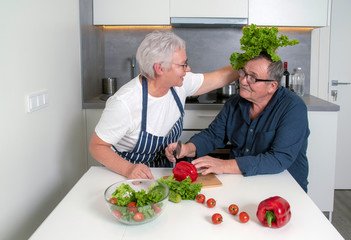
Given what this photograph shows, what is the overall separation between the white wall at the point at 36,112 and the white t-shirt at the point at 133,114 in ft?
1.34

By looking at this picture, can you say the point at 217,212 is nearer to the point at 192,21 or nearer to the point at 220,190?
the point at 220,190

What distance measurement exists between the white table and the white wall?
43 centimetres

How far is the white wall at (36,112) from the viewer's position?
183 centimetres

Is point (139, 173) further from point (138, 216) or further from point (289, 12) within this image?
point (289, 12)

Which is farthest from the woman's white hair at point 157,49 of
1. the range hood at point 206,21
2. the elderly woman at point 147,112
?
the range hood at point 206,21

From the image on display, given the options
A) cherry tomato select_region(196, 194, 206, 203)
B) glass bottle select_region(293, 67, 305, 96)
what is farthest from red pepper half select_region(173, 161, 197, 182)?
glass bottle select_region(293, 67, 305, 96)

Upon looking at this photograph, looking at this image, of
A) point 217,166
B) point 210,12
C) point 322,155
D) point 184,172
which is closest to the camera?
point 184,172

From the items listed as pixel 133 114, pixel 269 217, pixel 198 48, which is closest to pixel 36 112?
pixel 133 114

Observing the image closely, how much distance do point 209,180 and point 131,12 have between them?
6.22 feet

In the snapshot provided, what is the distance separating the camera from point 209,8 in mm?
3188

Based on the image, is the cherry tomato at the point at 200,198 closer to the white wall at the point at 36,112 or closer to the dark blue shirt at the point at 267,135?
the dark blue shirt at the point at 267,135

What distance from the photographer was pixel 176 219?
1.42 metres

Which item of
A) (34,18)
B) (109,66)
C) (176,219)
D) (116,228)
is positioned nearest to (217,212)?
(176,219)

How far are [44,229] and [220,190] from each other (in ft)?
2.30
